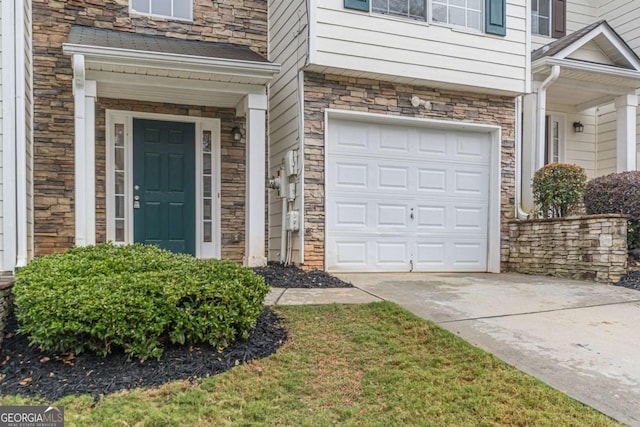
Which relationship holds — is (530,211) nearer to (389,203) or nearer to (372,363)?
(389,203)

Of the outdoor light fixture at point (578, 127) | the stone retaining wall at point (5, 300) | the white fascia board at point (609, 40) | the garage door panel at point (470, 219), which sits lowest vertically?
the stone retaining wall at point (5, 300)

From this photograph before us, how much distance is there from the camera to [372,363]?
119 inches

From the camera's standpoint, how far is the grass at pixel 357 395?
7.66ft

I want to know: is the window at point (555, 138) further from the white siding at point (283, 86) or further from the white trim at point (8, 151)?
the white trim at point (8, 151)

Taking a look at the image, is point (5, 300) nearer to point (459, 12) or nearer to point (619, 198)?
point (459, 12)

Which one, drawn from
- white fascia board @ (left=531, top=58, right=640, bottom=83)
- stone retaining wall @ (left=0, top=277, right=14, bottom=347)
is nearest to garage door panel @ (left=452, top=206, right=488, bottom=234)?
white fascia board @ (left=531, top=58, right=640, bottom=83)

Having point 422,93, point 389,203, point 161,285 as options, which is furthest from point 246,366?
point 422,93

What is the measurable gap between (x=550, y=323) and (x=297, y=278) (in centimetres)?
265

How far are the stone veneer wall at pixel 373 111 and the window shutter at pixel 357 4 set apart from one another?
2.88 feet

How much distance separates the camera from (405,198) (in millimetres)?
6715

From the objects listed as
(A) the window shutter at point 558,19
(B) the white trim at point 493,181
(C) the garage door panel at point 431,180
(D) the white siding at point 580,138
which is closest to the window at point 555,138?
(D) the white siding at point 580,138

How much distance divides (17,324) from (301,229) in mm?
3304

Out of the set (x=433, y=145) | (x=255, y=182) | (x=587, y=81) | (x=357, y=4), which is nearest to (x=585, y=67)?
(x=587, y=81)

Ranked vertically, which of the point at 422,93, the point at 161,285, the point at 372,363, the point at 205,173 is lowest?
the point at 372,363
